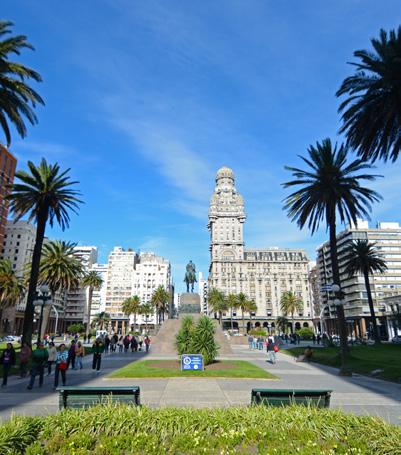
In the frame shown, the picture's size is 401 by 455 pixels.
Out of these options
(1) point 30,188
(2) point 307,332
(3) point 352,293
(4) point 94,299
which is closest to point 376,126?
(1) point 30,188

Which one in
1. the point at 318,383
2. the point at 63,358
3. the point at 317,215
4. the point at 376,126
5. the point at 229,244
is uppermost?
the point at 229,244

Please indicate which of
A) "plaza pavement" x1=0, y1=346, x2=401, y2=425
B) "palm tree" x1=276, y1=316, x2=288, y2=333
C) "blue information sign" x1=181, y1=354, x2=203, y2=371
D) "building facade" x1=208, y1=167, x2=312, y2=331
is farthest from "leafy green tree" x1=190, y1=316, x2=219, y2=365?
"building facade" x1=208, y1=167, x2=312, y2=331

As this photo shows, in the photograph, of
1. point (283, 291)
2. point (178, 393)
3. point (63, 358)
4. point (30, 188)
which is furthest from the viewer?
point (283, 291)

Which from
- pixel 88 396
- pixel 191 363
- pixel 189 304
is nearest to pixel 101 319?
pixel 189 304

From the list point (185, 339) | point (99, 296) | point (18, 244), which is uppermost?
point (18, 244)

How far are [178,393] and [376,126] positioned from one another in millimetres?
19317

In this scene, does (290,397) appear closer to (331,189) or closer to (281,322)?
(331,189)

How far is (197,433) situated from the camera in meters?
6.47

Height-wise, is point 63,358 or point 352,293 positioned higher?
point 352,293

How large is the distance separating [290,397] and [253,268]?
144 metres

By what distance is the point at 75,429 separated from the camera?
22.0 feet

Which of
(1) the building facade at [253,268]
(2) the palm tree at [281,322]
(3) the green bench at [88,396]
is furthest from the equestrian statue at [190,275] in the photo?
(1) the building facade at [253,268]

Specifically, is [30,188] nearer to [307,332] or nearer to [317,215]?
[317,215]

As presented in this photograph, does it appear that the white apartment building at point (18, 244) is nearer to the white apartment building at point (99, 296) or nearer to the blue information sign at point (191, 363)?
the white apartment building at point (99, 296)
